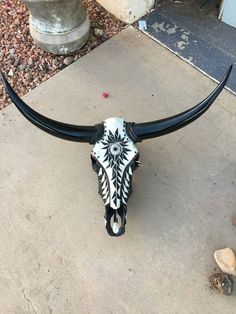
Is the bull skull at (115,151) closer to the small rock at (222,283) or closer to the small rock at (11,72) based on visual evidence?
the small rock at (222,283)

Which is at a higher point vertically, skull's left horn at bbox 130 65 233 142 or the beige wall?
skull's left horn at bbox 130 65 233 142

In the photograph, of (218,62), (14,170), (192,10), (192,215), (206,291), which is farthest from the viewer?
(192,10)

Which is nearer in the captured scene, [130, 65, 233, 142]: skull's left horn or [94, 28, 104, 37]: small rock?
[130, 65, 233, 142]: skull's left horn

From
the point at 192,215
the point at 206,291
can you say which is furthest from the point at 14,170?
the point at 206,291

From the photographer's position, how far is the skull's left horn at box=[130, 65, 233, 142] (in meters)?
2.07

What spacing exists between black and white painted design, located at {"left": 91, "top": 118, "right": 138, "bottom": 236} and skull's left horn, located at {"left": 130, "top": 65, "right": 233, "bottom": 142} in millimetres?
69

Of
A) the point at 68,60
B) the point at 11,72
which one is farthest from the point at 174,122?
the point at 11,72

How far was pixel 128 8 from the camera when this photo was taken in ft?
10.8

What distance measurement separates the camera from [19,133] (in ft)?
9.52

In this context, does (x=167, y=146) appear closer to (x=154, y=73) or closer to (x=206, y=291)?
(x=154, y=73)

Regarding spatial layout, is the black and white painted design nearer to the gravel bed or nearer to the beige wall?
the gravel bed

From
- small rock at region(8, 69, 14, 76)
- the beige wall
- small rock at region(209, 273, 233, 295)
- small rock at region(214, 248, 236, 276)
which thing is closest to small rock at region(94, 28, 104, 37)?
the beige wall

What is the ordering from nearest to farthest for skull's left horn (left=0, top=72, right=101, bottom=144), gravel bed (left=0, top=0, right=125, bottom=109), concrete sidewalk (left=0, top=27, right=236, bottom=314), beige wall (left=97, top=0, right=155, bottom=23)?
skull's left horn (left=0, top=72, right=101, bottom=144), concrete sidewalk (left=0, top=27, right=236, bottom=314), gravel bed (left=0, top=0, right=125, bottom=109), beige wall (left=97, top=0, right=155, bottom=23)

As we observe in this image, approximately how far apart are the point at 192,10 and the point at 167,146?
1418 mm
